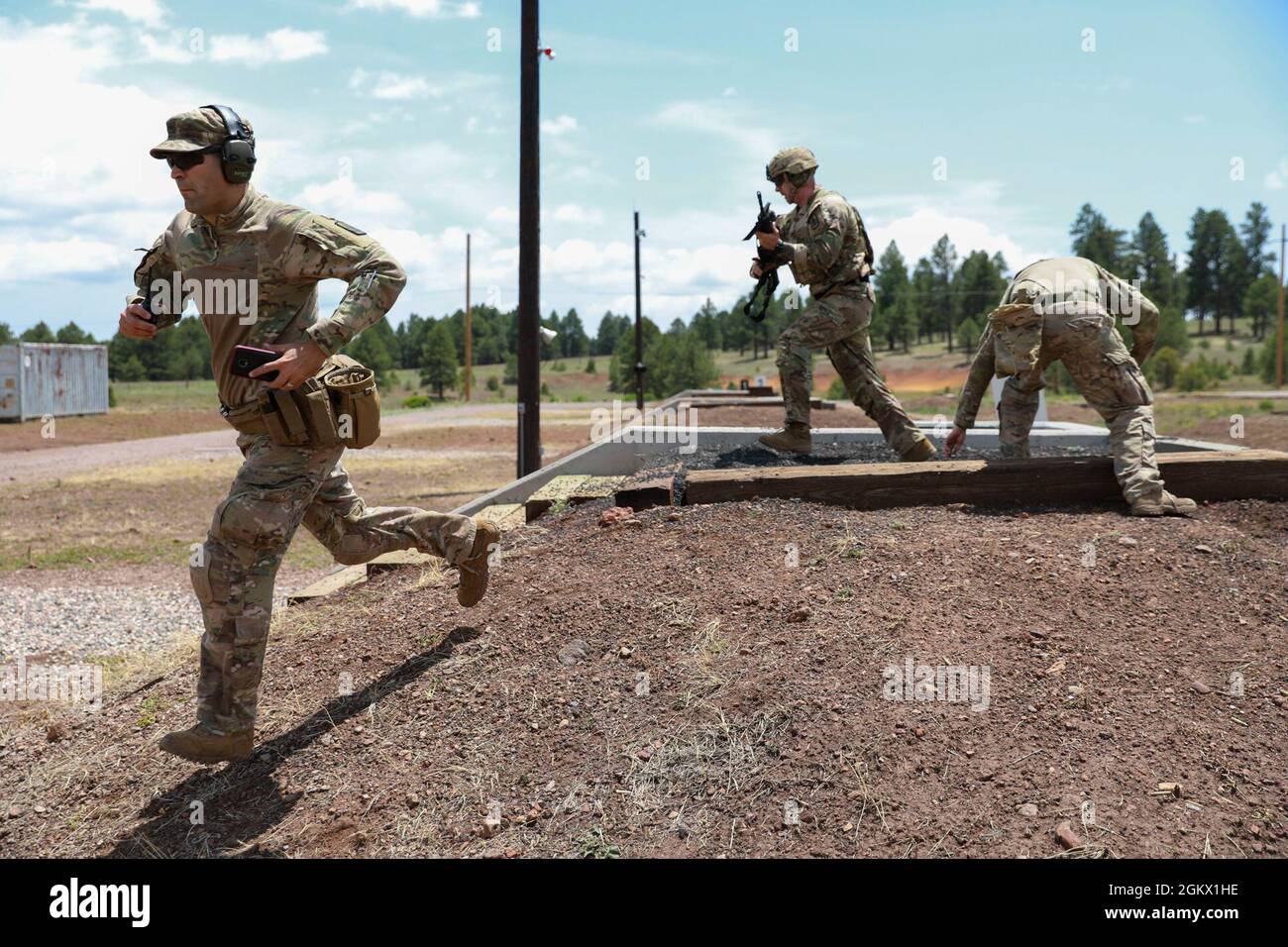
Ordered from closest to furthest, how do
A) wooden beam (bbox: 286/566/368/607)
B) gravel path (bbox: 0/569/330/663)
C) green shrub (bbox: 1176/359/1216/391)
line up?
wooden beam (bbox: 286/566/368/607), gravel path (bbox: 0/569/330/663), green shrub (bbox: 1176/359/1216/391)

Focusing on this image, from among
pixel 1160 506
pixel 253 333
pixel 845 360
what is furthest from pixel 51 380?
pixel 1160 506

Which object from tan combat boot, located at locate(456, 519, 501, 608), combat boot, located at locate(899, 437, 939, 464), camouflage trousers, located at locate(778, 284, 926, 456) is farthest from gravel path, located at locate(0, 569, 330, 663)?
combat boot, located at locate(899, 437, 939, 464)

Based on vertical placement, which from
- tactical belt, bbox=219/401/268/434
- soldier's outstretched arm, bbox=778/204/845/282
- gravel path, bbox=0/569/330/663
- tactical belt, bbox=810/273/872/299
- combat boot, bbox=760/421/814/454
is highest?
soldier's outstretched arm, bbox=778/204/845/282

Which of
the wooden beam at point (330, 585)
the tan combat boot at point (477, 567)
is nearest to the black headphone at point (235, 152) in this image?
the tan combat boot at point (477, 567)

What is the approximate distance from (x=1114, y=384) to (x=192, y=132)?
4671mm

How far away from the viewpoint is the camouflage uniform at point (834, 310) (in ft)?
23.1

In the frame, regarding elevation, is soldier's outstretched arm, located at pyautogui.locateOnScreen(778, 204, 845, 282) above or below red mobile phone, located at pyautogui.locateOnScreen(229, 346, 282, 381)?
above

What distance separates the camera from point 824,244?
703cm

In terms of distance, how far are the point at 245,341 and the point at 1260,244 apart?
4094 inches

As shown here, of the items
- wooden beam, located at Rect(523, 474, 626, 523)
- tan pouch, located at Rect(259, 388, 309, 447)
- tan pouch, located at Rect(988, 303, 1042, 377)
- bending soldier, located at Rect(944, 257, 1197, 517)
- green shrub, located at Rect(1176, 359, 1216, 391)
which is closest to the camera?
tan pouch, located at Rect(259, 388, 309, 447)

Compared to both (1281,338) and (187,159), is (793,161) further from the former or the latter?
(1281,338)

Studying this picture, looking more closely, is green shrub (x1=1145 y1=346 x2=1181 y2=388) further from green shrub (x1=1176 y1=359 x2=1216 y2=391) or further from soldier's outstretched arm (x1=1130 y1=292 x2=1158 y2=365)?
soldier's outstretched arm (x1=1130 y1=292 x2=1158 y2=365)

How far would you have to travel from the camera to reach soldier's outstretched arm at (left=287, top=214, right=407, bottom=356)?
3580 mm

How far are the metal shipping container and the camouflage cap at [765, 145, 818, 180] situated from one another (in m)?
26.3
